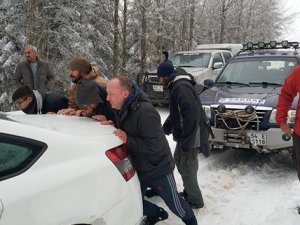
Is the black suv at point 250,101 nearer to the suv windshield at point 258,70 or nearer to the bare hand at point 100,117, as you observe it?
the suv windshield at point 258,70

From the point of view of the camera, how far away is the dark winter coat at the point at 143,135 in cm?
324

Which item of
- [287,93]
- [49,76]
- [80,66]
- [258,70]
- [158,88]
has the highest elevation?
[80,66]

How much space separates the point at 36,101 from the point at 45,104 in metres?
0.25

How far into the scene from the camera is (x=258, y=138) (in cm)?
573

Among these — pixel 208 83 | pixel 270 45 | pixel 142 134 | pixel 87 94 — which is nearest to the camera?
pixel 142 134

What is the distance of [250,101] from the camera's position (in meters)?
5.99

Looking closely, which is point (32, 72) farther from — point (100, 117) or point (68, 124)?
point (68, 124)

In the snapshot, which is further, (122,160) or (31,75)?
(31,75)

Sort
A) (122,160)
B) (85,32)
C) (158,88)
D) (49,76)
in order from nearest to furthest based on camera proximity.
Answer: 1. (122,160)
2. (49,76)
3. (158,88)
4. (85,32)

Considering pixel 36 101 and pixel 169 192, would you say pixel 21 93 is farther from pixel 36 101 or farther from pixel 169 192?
pixel 169 192

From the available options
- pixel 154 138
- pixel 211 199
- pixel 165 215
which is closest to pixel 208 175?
pixel 211 199

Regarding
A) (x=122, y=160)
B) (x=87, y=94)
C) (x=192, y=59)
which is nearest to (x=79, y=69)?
(x=87, y=94)

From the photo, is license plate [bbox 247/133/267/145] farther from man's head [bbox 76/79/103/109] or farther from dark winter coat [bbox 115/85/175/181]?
man's head [bbox 76/79/103/109]

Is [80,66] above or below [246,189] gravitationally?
above
